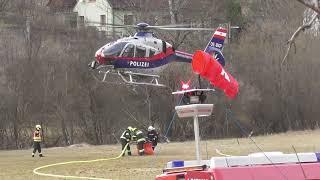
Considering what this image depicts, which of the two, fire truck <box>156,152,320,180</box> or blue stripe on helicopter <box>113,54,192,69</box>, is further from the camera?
blue stripe on helicopter <box>113,54,192,69</box>

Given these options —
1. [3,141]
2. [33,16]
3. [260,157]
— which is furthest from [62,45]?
[260,157]

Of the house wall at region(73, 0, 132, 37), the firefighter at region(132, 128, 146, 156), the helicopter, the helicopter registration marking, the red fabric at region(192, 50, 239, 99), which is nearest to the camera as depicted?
the red fabric at region(192, 50, 239, 99)

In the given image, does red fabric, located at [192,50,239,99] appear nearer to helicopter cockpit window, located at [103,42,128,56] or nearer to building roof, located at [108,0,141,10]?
helicopter cockpit window, located at [103,42,128,56]

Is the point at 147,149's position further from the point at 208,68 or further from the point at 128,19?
the point at 128,19

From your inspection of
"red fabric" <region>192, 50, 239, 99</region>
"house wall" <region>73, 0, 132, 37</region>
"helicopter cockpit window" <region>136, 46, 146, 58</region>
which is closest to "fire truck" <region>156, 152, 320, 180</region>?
"red fabric" <region>192, 50, 239, 99</region>

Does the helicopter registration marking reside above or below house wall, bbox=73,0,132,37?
below

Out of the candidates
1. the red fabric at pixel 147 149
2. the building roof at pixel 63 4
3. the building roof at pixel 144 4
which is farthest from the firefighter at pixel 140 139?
the building roof at pixel 63 4

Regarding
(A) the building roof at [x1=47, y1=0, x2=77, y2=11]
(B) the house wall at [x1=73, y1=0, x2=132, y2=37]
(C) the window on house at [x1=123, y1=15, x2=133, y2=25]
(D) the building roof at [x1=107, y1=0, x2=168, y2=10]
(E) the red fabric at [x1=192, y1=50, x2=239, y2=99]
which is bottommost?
(E) the red fabric at [x1=192, y1=50, x2=239, y2=99]

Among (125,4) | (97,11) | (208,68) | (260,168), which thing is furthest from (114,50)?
(97,11)

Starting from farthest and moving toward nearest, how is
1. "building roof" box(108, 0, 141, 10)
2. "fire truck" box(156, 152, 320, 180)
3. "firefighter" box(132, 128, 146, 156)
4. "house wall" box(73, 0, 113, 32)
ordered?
"house wall" box(73, 0, 113, 32) < "building roof" box(108, 0, 141, 10) < "firefighter" box(132, 128, 146, 156) < "fire truck" box(156, 152, 320, 180)

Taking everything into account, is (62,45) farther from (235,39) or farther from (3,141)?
(235,39)

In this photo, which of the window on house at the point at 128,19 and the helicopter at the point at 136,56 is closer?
the helicopter at the point at 136,56

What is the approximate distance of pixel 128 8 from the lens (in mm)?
56625

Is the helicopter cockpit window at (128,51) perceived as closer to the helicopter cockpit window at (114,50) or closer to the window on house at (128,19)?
the helicopter cockpit window at (114,50)
